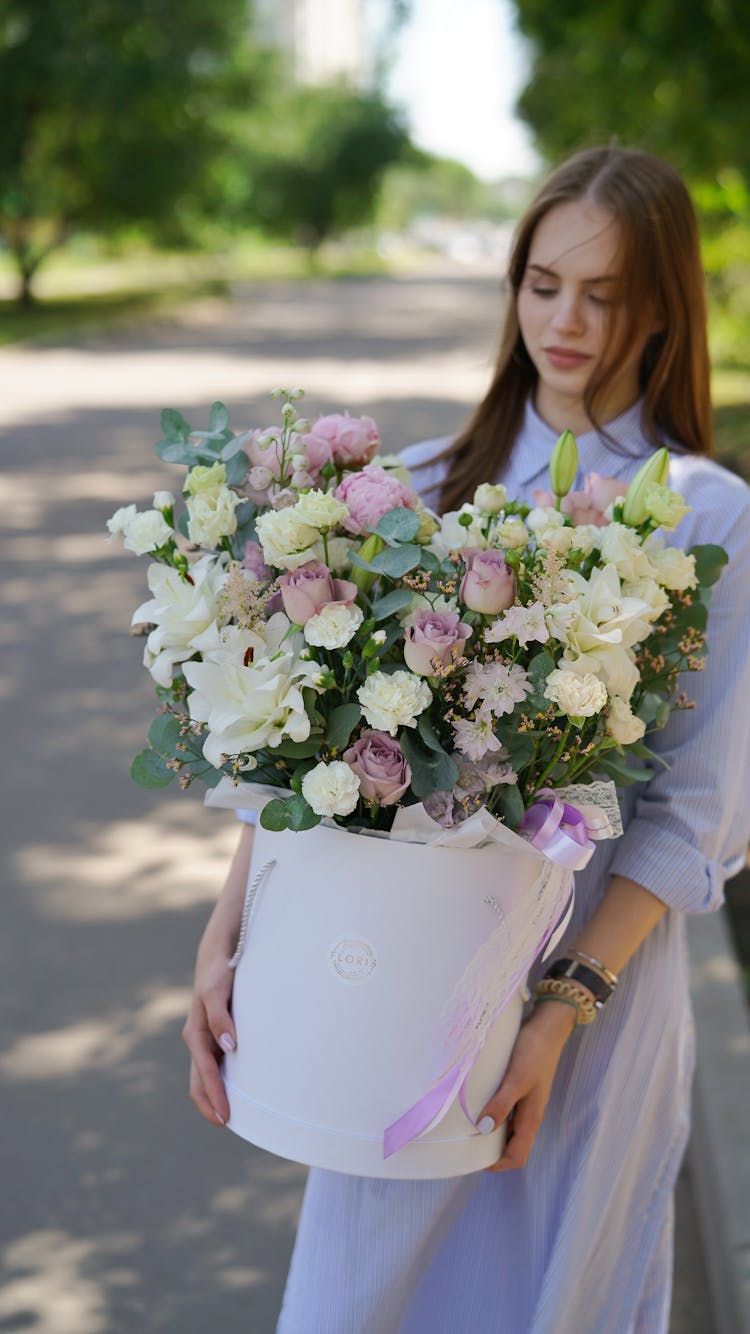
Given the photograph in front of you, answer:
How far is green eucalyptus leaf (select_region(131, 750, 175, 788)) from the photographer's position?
64.6 inches

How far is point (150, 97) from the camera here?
93.4 feet

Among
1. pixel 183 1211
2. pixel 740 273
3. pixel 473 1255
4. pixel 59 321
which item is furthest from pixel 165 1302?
pixel 59 321

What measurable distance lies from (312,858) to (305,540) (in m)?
0.34

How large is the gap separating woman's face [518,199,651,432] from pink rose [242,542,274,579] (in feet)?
2.06

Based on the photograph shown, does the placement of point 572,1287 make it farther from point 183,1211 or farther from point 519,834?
point 183,1211

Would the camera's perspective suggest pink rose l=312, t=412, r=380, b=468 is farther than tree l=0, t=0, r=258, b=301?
No

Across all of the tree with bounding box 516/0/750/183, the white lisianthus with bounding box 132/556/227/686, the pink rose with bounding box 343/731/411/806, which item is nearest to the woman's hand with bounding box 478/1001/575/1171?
the pink rose with bounding box 343/731/411/806

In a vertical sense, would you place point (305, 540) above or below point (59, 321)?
above

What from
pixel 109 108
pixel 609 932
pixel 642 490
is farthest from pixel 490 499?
pixel 109 108

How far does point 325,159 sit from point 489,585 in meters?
66.7

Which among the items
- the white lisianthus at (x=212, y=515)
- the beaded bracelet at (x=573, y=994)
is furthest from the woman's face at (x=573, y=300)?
the beaded bracelet at (x=573, y=994)

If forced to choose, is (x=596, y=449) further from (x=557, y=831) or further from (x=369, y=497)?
(x=557, y=831)

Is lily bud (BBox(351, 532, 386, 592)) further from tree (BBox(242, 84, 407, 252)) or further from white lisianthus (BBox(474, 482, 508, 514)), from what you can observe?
tree (BBox(242, 84, 407, 252))

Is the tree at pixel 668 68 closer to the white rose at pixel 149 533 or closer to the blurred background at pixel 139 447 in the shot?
the blurred background at pixel 139 447
